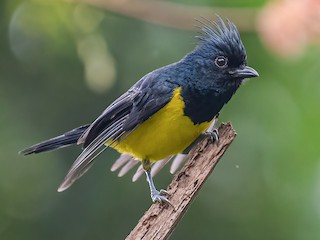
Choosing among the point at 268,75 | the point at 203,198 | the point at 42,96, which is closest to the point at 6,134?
the point at 42,96

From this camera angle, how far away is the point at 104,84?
254 inches

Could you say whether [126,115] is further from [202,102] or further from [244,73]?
[244,73]

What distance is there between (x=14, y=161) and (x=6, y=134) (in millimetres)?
459

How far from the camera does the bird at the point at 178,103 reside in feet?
17.2

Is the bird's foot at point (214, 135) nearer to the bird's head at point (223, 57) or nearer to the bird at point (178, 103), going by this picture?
the bird at point (178, 103)

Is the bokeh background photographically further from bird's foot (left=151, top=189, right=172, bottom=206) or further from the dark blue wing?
bird's foot (left=151, top=189, right=172, bottom=206)

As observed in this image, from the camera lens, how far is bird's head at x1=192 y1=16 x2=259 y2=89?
17.3 feet

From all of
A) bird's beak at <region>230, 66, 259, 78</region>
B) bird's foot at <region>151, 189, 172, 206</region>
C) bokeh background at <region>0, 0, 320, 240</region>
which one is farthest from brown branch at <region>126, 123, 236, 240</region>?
bokeh background at <region>0, 0, 320, 240</region>

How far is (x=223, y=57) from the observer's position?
5.29 meters

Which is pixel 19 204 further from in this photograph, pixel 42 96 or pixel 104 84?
pixel 104 84

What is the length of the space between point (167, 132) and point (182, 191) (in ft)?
1.98

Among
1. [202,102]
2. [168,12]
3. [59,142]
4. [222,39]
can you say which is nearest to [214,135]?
[202,102]

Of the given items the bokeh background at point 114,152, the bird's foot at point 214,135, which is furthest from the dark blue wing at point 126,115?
the bokeh background at point 114,152

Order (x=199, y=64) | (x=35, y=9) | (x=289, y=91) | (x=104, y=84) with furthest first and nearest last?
(x=289, y=91) → (x=35, y=9) → (x=104, y=84) → (x=199, y=64)
